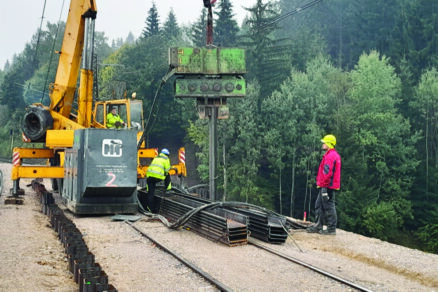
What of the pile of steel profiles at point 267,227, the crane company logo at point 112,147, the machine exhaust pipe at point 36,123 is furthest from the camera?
the machine exhaust pipe at point 36,123

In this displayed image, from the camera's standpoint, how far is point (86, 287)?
5723 millimetres

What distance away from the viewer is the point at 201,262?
7.77 meters

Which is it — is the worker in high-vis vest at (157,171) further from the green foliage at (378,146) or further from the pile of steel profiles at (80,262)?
the green foliage at (378,146)

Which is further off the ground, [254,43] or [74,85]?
[254,43]

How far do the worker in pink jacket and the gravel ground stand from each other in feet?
1.13

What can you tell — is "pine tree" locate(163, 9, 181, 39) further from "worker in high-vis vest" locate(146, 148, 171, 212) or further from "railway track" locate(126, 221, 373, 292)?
"railway track" locate(126, 221, 373, 292)

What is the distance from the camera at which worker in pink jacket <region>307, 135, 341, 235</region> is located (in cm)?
1083

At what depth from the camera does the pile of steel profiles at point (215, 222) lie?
30.1 ft

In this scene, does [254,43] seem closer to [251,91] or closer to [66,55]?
[251,91]

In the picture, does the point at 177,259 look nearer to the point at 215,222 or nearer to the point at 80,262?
the point at 80,262

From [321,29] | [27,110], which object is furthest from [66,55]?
[321,29]

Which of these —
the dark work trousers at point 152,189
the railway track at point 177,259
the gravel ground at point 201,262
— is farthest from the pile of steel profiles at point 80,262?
the dark work trousers at point 152,189

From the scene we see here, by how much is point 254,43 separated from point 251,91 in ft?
30.5

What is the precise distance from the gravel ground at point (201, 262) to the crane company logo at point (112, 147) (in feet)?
6.15
